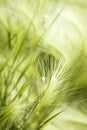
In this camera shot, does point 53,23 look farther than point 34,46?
Yes

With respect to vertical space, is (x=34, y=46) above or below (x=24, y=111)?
above

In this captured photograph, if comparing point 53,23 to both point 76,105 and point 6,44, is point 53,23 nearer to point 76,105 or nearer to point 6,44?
point 6,44

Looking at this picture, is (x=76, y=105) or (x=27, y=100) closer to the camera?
(x=27, y=100)

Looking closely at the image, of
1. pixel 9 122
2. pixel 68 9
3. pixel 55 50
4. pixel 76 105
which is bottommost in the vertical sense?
pixel 9 122

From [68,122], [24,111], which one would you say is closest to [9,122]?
[24,111]

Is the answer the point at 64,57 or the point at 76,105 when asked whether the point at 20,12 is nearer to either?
the point at 64,57

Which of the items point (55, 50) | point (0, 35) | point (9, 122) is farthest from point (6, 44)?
point (9, 122)
